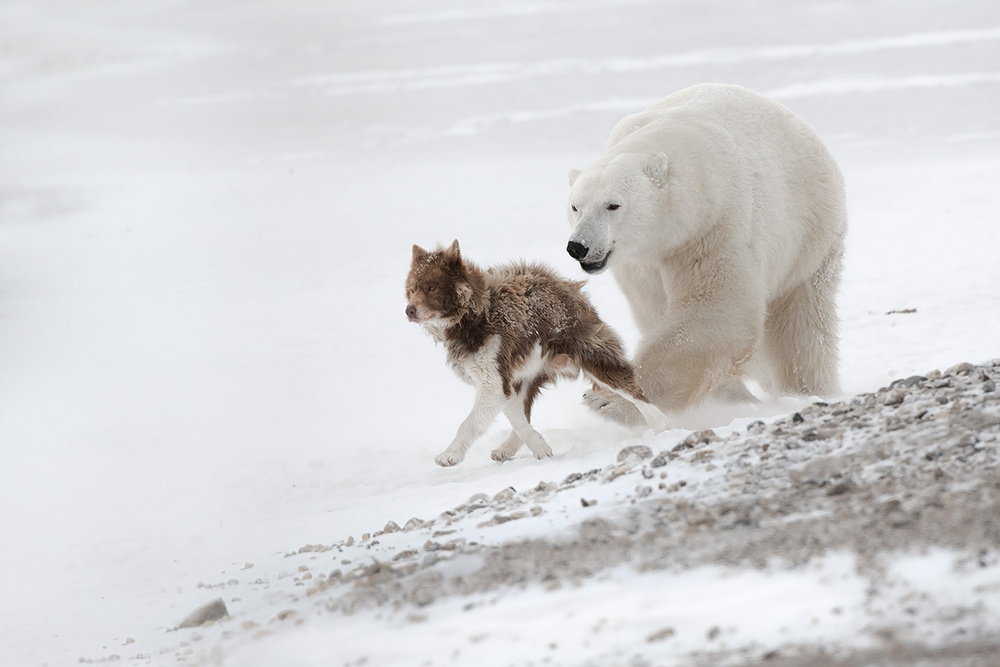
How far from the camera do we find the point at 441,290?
459cm

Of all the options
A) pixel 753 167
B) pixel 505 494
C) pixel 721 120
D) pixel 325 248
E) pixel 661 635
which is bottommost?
pixel 661 635

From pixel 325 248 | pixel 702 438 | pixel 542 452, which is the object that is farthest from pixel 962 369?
pixel 325 248

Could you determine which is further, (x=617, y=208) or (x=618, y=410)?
(x=618, y=410)

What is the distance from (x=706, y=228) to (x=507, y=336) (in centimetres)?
107

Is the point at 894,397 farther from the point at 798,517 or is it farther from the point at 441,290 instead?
the point at 441,290

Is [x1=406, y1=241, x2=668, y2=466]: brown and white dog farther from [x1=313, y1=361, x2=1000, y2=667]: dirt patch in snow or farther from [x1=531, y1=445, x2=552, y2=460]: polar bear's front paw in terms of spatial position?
[x1=313, y1=361, x2=1000, y2=667]: dirt patch in snow

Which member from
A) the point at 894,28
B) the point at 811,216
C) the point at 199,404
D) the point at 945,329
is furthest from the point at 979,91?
the point at 199,404

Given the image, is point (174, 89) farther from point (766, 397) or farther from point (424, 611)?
point (424, 611)

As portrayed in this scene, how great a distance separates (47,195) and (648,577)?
13.1 meters

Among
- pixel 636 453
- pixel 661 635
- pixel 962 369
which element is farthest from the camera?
pixel 962 369

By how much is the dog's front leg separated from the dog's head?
346 mm

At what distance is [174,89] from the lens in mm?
20766

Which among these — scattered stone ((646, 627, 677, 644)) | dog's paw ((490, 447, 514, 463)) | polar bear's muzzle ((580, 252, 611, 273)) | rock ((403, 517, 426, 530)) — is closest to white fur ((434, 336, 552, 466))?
dog's paw ((490, 447, 514, 463))

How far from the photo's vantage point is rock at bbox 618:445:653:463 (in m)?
3.93
